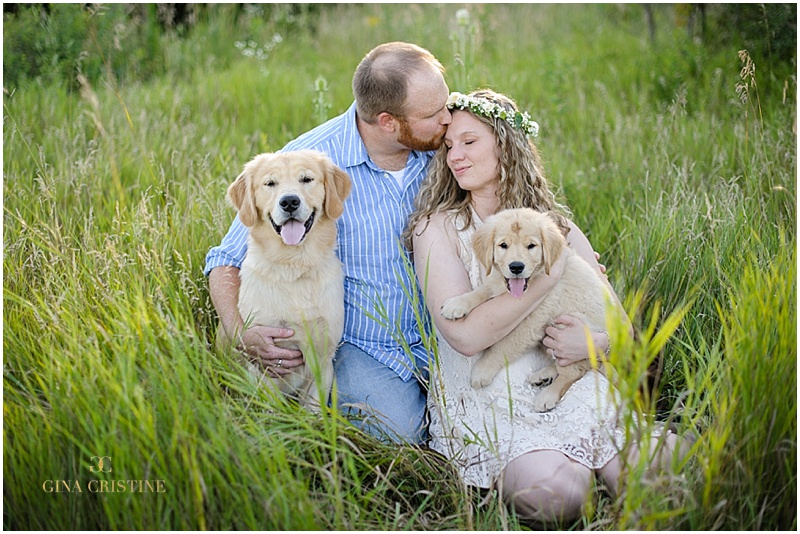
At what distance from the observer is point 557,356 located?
2.80m

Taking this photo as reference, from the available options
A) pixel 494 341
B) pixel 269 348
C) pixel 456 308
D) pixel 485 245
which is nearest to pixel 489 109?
pixel 485 245

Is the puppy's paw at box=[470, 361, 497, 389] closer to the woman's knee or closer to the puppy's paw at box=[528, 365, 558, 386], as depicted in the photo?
the puppy's paw at box=[528, 365, 558, 386]

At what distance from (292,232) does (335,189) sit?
0.26m

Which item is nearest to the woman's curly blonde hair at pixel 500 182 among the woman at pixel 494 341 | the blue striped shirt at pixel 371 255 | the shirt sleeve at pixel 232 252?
the woman at pixel 494 341

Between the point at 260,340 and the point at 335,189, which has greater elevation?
the point at 335,189

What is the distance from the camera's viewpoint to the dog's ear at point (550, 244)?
2725mm

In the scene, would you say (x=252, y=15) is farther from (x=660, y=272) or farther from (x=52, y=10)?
(x=660, y=272)

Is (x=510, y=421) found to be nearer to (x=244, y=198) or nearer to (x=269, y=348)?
(x=269, y=348)

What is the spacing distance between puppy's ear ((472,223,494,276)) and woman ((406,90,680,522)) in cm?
15

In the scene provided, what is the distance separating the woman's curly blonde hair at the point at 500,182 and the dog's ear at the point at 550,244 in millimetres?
392

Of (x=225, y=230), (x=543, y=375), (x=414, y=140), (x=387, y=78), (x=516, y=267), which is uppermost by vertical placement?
(x=387, y=78)

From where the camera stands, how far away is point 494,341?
2.81 m

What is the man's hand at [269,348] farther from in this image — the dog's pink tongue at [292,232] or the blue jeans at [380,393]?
the dog's pink tongue at [292,232]

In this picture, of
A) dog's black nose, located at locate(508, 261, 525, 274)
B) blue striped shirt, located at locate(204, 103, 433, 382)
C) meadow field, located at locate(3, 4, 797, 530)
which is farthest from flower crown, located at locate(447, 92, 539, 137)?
meadow field, located at locate(3, 4, 797, 530)
